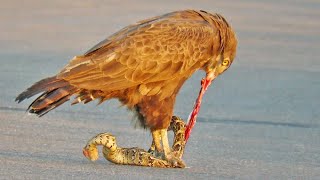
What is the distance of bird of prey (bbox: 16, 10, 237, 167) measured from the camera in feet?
32.1

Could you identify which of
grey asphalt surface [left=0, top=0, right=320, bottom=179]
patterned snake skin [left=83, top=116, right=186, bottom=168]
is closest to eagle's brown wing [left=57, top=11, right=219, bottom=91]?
patterned snake skin [left=83, top=116, right=186, bottom=168]

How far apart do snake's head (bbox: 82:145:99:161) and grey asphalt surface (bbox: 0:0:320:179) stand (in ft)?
0.28

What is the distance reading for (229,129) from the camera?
1152 centimetres

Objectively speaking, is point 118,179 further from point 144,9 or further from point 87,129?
point 144,9

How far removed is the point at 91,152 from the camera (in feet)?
32.2

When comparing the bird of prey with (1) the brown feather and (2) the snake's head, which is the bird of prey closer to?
(1) the brown feather

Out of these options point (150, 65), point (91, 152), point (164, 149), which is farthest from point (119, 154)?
point (150, 65)

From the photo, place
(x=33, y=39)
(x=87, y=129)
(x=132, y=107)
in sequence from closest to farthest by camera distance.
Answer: (x=132, y=107)
(x=87, y=129)
(x=33, y=39)

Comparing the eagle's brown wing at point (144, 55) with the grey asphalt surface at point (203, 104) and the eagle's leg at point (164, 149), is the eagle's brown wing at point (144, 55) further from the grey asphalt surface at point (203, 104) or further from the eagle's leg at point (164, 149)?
the grey asphalt surface at point (203, 104)

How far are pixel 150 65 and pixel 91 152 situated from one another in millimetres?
722

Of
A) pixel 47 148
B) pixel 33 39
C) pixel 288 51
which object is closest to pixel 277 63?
pixel 288 51

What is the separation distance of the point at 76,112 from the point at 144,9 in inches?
199

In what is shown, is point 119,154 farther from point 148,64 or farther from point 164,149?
point 148,64

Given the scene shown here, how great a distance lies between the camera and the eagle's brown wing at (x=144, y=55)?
Result: 384 inches
